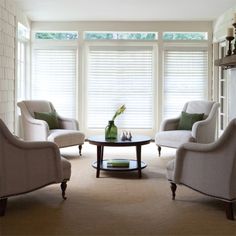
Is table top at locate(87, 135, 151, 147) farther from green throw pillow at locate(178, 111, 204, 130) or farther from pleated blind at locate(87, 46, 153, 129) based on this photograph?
pleated blind at locate(87, 46, 153, 129)

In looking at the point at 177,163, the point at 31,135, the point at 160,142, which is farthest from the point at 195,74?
the point at 177,163

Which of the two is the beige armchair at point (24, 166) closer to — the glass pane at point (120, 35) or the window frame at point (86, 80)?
the window frame at point (86, 80)

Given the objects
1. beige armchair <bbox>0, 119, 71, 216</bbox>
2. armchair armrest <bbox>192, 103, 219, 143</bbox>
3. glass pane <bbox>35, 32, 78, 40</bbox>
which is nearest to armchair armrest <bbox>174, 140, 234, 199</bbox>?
beige armchair <bbox>0, 119, 71, 216</bbox>

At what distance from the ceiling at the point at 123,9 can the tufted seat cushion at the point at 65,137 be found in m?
2.20

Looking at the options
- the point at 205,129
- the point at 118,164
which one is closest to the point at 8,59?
the point at 118,164

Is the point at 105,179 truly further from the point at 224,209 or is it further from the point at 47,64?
the point at 47,64

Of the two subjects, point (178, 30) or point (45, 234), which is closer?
point (45, 234)

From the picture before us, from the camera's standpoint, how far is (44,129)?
19.8ft

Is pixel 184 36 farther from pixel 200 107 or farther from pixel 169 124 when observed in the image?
pixel 169 124

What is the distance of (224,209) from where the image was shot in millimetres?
3691

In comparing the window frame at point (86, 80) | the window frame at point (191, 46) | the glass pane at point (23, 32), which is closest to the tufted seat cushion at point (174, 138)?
the window frame at point (86, 80)

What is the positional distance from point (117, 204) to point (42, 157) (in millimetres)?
856

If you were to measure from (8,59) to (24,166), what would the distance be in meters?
Result: 3.45

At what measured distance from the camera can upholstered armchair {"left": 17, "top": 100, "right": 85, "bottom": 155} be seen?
6.01m
